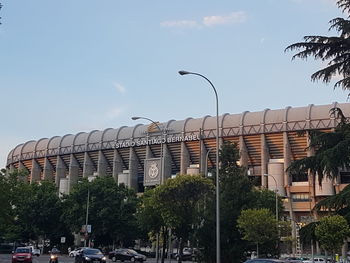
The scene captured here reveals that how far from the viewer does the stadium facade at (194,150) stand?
86.8 m

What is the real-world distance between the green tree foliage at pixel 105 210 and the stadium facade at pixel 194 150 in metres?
11.9

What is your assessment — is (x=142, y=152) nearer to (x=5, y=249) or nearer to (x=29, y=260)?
(x=5, y=249)

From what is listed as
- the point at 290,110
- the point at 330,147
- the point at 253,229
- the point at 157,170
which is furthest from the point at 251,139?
the point at 330,147

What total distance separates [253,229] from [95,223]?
41.8m

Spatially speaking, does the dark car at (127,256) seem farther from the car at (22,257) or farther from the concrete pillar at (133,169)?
the concrete pillar at (133,169)

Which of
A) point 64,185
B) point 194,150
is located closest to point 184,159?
point 194,150

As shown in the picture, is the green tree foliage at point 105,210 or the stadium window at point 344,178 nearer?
the green tree foliage at point 105,210

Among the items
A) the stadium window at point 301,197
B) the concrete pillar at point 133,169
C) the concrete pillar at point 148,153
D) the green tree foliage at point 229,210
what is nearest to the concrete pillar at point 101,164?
the concrete pillar at point 133,169

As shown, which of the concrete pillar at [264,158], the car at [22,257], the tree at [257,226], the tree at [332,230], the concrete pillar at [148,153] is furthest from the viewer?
the concrete pillar at [148,153]

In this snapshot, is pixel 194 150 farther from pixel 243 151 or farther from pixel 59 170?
pixel 59 170

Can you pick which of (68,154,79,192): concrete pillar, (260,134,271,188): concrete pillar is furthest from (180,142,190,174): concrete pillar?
(68,154,79,192): concrete pillar

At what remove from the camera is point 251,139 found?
305 ft

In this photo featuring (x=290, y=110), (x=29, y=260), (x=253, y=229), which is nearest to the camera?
(x=253, y=229)

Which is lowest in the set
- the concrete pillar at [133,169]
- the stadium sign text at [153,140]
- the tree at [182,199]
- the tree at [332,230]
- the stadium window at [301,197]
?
the tree at [332,230]
